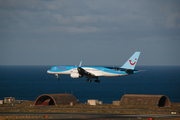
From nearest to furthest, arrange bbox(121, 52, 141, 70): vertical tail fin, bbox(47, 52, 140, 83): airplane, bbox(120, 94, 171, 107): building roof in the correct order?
bbox(47, 52, 140, 83): airplane
bbox(121, 52, 141, 70): vertical tail fin
bbox(120, 94, 171, 107): building roof

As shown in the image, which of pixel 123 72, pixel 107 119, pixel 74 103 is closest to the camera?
pixel 107 119

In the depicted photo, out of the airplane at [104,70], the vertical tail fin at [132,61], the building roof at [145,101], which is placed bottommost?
the building roof at [145,101]

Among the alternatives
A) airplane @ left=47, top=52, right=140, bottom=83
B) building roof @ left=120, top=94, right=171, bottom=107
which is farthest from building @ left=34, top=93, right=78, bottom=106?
building roof @ left=120, top=94, right=171, bottom=107

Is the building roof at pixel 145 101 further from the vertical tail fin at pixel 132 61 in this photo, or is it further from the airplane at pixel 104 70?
the vertical tail fin at pixel 132 61

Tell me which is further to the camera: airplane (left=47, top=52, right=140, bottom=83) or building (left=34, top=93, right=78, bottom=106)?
building (left=34, top=93, right=78, bottom=106)

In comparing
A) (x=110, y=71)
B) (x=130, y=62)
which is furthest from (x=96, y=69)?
(x=130, y=62)

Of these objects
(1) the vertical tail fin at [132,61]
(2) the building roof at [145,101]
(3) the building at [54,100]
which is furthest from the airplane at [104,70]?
(2) the building roof at [145,101]

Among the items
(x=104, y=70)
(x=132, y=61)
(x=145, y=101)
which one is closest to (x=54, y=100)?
(x=104, y=70)

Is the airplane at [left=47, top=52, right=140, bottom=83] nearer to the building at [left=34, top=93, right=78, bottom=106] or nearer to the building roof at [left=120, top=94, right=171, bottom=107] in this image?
the building at [left=34, top=93, right=78, bottom=106]

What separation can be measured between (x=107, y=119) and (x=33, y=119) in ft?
55.7

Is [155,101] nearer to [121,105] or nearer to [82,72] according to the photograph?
[121,105]

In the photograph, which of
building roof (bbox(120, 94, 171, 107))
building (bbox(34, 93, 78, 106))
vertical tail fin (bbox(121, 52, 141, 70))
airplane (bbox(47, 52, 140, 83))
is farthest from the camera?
building (bbox(34, 93, 78, 106))

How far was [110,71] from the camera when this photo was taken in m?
87.9

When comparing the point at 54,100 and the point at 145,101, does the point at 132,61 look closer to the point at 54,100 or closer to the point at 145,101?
the point at 145,101
